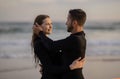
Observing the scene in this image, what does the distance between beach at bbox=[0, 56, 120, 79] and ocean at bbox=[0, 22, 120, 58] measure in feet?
0.21

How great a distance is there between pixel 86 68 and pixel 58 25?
25.5 inches

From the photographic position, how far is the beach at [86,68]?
364cm

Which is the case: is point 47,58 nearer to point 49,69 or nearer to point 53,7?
point 49,69

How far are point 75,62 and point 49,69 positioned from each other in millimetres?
183

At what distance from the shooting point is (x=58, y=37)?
3701mm

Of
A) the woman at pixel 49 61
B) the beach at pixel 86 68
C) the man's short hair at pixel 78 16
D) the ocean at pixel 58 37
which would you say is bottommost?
the beach at pixel 86 68

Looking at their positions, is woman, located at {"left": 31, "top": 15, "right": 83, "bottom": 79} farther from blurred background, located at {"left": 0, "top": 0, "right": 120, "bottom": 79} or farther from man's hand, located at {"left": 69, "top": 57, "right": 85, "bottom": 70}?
blurred background, located at {"left": 0, "top": 0, "right": 120, "bottom": 79}

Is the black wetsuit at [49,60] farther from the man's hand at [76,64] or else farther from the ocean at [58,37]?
the ocean at [58,37]

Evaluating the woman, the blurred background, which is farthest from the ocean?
the woman

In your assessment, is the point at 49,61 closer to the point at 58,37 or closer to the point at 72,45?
the point at 72,45

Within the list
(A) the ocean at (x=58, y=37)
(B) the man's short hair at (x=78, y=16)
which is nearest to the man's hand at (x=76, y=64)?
(B) the man's short hair at (x=78, y=16)

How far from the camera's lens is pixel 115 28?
3918mm

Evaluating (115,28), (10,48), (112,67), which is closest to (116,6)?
(115,28)

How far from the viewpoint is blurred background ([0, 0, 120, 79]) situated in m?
3.62
